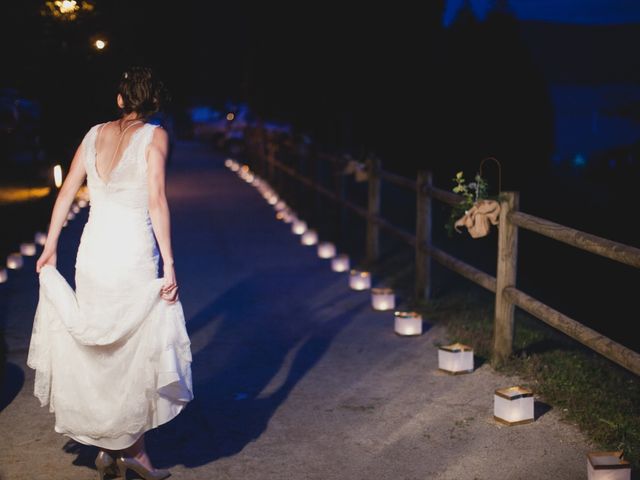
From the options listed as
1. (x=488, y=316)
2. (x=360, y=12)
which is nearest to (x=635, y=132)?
(x=360, y=12)

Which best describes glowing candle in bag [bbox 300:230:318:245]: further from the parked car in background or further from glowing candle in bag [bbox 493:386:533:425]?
glowing candle in bag [bbox 493:386:533:425]

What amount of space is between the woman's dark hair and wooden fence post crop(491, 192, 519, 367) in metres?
2.96

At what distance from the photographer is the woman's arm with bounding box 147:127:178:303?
419 centimetres

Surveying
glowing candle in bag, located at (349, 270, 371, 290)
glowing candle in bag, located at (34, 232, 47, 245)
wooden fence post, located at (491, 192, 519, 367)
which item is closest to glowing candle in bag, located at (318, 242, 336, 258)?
glowing candle in bag, located at (349, 270, 371, 290)

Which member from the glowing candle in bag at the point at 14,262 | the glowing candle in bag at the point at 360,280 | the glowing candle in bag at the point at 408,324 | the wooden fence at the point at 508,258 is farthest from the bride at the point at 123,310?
the glowing candle in bag at the point at 14,262

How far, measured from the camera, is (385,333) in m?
7.38

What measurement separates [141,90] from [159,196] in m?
0.55

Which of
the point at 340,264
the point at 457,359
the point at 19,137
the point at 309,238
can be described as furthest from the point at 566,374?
the point at 19,137

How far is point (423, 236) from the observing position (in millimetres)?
8391

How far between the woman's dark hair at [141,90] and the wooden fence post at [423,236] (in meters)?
4.37

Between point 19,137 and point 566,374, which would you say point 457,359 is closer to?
point 566,374

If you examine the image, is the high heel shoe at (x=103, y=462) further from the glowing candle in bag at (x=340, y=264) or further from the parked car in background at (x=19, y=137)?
the parked car in background at (x=19, y=137)

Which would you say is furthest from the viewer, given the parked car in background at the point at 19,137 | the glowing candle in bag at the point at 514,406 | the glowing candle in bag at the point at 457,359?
the parked car in background at the point at 19,137

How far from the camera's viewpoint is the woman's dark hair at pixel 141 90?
166 inches
